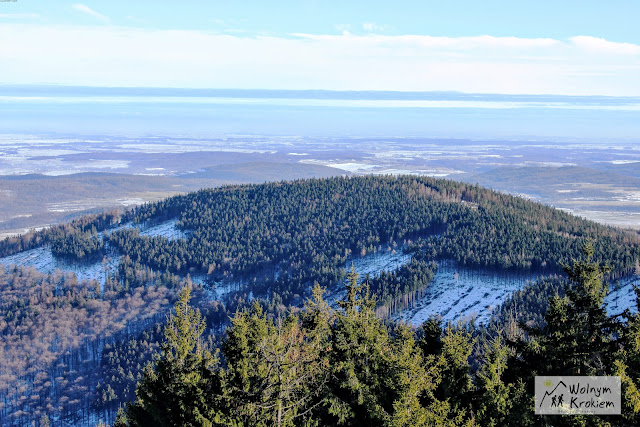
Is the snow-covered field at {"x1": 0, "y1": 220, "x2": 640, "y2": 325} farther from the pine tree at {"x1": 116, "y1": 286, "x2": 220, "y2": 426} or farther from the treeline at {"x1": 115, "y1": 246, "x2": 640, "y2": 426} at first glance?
the pine tree at {"x1": 116, "y1": 286, "x2": 220, "y2": 426}

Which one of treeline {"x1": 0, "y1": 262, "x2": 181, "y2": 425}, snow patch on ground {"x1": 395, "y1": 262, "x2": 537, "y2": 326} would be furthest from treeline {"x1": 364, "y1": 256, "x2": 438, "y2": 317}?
treeline {"x1": 0, "y1": 262, "x2": 181, "y2": 425}

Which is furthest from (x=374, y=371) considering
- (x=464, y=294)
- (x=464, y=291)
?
(x=464, y=291)

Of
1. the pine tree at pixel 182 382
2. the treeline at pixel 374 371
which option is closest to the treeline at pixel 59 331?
the pine tree at pixel 182 382

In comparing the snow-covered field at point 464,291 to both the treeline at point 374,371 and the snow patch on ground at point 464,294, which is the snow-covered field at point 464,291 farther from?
the treeline at point 374,371

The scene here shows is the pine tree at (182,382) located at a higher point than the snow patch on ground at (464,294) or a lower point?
higher

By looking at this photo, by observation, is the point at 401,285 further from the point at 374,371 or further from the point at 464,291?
the point at 374,371

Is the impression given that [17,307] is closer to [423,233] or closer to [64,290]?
[64,290]
